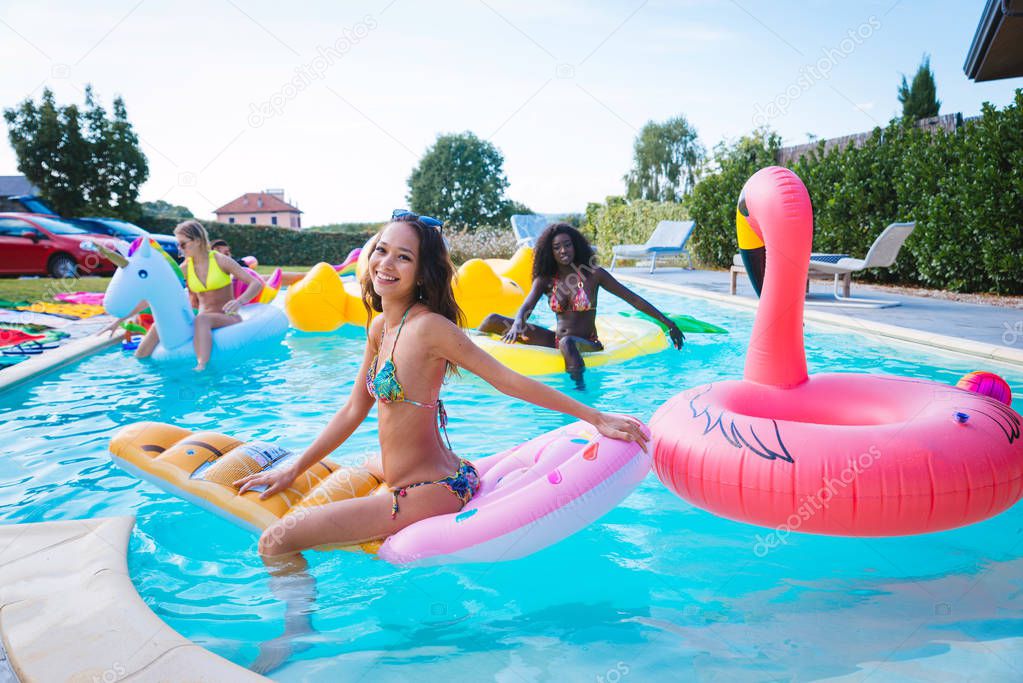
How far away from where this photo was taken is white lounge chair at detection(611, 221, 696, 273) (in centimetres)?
1538

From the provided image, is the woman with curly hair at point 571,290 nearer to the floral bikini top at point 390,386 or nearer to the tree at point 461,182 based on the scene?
the floral bikini top at point 390,386

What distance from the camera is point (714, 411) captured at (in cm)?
302

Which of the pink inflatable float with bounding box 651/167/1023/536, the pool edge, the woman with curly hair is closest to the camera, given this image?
the pool edge

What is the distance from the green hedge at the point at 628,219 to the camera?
65.4ft

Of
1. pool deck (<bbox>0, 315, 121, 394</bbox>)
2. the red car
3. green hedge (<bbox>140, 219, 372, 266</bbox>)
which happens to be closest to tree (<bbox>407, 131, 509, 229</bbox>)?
green hedge (<bbox>140, 219, 372, 266</bbox>)

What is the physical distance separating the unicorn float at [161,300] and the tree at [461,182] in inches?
1399

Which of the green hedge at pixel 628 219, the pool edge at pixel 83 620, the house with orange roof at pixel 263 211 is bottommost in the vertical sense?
the pool edge at pixel 83 620

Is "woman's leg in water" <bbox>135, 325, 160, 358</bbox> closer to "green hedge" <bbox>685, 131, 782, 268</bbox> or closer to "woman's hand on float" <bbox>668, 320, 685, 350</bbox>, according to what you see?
"woman's hand on float" <bbox>668, 320, 685, 350</bbox>

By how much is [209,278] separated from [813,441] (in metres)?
5.49

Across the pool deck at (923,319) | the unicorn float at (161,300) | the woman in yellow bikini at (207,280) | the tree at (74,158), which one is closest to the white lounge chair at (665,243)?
the pool deck at (923,319)

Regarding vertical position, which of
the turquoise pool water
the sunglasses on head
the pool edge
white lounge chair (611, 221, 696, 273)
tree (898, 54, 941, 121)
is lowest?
the turquoise pool water

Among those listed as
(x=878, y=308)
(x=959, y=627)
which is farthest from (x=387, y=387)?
(x=878, y=308)

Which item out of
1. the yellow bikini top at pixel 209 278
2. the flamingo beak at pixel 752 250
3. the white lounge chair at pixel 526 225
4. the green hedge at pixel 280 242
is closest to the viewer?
the flamingo beak at pixel 752 250

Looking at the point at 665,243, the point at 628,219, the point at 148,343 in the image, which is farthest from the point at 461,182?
the point at 148,343
